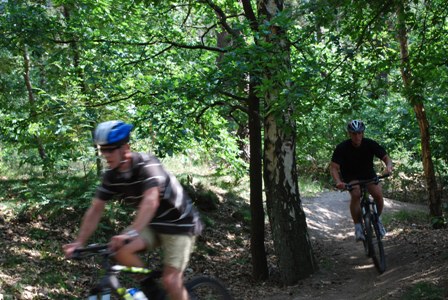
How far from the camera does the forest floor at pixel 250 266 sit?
21.7 ft

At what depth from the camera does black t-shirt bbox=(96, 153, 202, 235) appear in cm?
382

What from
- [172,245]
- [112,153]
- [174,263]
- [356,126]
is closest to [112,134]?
[112,153]

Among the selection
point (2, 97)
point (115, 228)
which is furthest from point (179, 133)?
point (2, 97)

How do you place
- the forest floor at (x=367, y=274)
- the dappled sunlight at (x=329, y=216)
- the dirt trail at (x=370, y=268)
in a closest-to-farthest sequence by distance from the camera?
the forest floor at (x=367, y=274), the dirt trail at (x=370, y=268), the dappled sunlight at (x=329, y=216)

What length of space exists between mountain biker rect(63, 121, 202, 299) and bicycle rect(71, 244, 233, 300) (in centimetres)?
8

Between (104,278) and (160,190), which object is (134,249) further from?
(160,190)

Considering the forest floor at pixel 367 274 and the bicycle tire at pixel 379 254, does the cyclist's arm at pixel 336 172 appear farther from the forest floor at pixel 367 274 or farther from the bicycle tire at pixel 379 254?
the forest floor at pixel 367 274

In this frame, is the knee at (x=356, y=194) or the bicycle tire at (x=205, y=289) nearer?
the bicycle tire at (x=205, y=289)

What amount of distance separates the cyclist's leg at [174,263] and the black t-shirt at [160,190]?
70 millimetres

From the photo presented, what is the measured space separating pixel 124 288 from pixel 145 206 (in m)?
0.68

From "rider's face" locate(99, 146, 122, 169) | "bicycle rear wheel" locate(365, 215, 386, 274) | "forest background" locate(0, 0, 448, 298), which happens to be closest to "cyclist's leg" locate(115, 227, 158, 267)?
"rider's face" locate(99, 146, 122, 169)

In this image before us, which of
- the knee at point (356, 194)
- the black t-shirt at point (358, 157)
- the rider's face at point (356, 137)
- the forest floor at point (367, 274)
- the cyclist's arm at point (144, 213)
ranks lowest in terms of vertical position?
the forest floor at point (367, 274)

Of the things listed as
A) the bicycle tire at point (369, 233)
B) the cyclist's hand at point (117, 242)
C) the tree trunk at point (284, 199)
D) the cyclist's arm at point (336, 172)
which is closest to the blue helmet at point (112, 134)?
the cyclist's hand at point (117, 242)

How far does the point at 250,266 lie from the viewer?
Result: 403 inches
